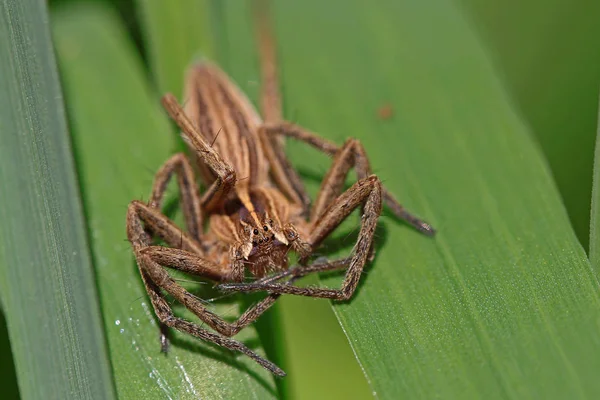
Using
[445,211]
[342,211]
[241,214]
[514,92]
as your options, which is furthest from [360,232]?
[514,92]

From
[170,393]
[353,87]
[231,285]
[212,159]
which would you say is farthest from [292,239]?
[353,87]

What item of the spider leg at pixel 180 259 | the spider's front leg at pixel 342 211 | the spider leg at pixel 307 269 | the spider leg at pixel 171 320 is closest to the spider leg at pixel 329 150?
the spider's front leg at pixel 342 211

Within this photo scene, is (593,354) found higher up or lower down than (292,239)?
lower down

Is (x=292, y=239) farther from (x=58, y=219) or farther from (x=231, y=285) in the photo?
(x=58, y=219)

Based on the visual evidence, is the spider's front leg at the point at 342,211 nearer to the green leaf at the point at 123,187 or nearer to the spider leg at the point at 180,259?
the spider leg at the point at 180,259

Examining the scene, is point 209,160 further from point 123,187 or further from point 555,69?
point 555,69

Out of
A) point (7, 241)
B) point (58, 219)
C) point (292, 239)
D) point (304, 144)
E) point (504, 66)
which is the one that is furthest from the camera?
point (504, 66)
